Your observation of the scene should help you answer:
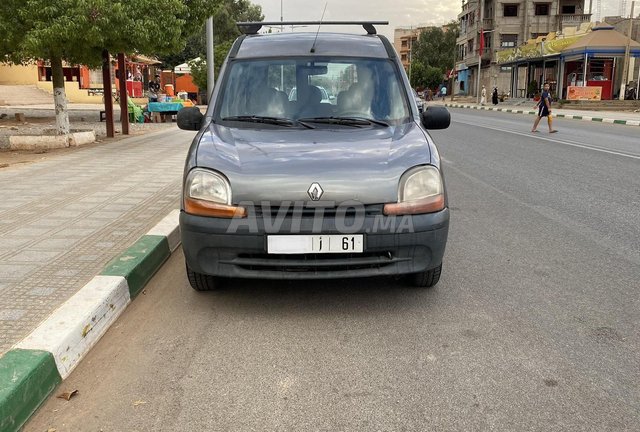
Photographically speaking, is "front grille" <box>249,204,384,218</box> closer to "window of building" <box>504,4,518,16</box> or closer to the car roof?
the car roof

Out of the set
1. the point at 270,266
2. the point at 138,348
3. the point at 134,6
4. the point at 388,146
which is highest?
the point at 134,6

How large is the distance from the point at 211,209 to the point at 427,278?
1.61m

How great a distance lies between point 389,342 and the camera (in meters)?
3.57

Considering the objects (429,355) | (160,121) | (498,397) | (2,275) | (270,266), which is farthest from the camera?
(160,121)

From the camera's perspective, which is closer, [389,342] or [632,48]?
[389,342]

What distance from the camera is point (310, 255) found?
149 inches

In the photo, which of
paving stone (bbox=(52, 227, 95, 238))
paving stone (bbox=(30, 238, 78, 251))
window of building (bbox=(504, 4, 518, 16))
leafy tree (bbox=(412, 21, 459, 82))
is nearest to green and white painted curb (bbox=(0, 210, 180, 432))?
paving stone (bbox=(30, 238, 78, 251))

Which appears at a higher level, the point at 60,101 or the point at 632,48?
the point at 632,48

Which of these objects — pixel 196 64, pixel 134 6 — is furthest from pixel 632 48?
pixel 134 6

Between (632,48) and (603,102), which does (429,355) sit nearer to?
(603,102)

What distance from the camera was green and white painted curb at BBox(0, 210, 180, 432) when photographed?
110 inches

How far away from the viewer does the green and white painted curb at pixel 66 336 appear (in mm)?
2797

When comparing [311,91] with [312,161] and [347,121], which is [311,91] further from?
[312,161]

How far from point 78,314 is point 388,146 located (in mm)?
2212
